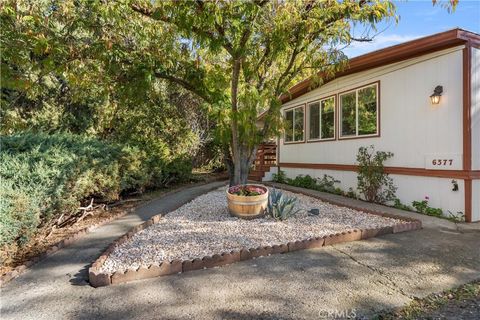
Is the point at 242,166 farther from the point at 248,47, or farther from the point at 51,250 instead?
the point at 51,250

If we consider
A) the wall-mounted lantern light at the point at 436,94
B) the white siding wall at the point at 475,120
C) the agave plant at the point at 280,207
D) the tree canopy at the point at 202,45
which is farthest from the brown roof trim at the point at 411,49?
the agave plant at the point at 280,207

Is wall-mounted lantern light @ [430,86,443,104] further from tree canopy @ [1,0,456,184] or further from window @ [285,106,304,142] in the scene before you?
window @ [285,106,304,142]

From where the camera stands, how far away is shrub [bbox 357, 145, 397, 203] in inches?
256

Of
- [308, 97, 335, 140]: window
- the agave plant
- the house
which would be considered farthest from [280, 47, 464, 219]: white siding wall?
the agave plant

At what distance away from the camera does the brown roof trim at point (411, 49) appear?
488cm

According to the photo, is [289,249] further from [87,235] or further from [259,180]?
[259,180]

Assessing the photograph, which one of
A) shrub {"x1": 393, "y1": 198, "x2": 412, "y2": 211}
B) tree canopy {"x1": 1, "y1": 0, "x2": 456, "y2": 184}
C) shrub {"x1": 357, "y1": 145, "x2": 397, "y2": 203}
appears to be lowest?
shrub {"x1": 393, "y1": 198, "x2": 412, "y2": 211}

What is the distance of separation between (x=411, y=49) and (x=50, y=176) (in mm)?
6523

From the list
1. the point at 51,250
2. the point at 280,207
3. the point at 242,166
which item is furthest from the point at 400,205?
the point at 51,250

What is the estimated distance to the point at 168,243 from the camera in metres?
3.76

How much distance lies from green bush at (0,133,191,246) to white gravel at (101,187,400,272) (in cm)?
123

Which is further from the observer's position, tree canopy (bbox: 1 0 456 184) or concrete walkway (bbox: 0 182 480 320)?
tree canopy (bbox: 1 0 456 184)

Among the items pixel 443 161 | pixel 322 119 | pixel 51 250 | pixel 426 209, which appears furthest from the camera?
pixel 322 119

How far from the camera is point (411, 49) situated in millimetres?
5547
